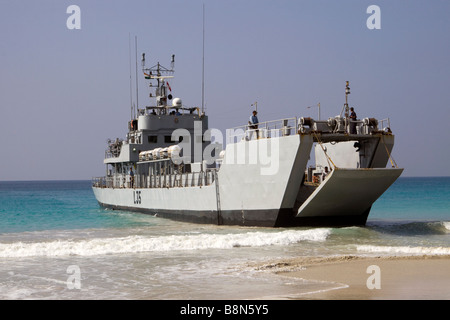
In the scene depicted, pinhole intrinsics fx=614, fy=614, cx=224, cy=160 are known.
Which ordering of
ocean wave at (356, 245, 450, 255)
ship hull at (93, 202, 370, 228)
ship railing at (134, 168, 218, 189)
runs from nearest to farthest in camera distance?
ocean wave at (356, 245, 450, 255), ship hull at (93, 202, 370, 228), ship railing at (134, 168, 218, 189)

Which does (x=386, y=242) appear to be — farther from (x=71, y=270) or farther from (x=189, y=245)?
(x=71, y=270)

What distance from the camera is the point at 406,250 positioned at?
56.1ft

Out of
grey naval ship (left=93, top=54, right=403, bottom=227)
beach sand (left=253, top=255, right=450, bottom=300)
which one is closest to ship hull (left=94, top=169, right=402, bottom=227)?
grey naval ship (left=93, top=54, right=403, bottom=227)

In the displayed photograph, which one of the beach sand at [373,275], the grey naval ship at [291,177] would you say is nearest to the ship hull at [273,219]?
the grey naval ship at [291,177]

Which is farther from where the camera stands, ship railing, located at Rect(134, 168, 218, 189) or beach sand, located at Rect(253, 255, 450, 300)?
ship railing, located at Rect(134, 168, 218, 189)

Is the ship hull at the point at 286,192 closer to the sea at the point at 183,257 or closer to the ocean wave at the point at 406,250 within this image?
the sea at the point at 183,257

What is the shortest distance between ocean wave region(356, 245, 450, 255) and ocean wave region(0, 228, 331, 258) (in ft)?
8.47

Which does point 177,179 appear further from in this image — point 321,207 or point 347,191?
A: point 347,191

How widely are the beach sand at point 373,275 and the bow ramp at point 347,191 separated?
16.2 ft

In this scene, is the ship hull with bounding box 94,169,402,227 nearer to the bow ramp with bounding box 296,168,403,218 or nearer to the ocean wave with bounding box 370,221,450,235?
the bow ramp with bounding box 296,168,403,218

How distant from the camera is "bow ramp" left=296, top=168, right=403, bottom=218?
65.7 feet

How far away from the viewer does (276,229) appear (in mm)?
21688

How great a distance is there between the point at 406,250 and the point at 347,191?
423 cm

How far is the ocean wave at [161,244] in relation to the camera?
18.1 m
